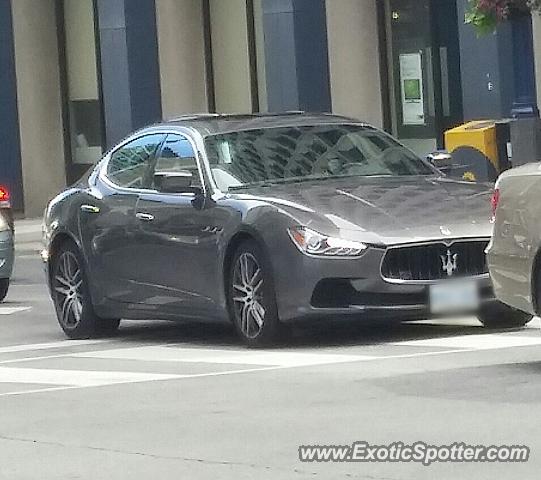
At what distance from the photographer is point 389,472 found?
25.1 ft

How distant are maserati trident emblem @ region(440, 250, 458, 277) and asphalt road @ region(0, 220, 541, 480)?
1.50 feet

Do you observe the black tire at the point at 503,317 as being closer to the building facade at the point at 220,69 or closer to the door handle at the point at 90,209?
the door handle at the point at 90,209

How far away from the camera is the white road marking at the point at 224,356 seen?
11648 mm

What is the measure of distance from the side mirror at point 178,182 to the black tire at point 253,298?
712 millimetres

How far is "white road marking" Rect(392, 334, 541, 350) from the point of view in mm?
11812

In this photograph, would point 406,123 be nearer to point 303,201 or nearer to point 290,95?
point 290,95

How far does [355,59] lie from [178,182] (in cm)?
1643

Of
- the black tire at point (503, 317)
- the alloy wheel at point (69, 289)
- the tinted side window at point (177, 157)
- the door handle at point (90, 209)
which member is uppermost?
the tinted side window at point (177, 157)

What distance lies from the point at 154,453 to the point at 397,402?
63.1 inches

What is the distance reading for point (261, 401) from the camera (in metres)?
9.98

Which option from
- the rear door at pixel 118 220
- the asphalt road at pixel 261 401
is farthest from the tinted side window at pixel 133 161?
the asphalt road at pixel 261 401

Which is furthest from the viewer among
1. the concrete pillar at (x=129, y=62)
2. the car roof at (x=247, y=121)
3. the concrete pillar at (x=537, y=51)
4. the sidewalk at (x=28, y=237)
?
the concrete pillar at (x=129, y=62)

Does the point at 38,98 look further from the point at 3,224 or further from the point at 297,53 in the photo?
the point at 3,224

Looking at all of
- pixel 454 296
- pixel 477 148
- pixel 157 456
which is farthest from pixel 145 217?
pixel 477 148
